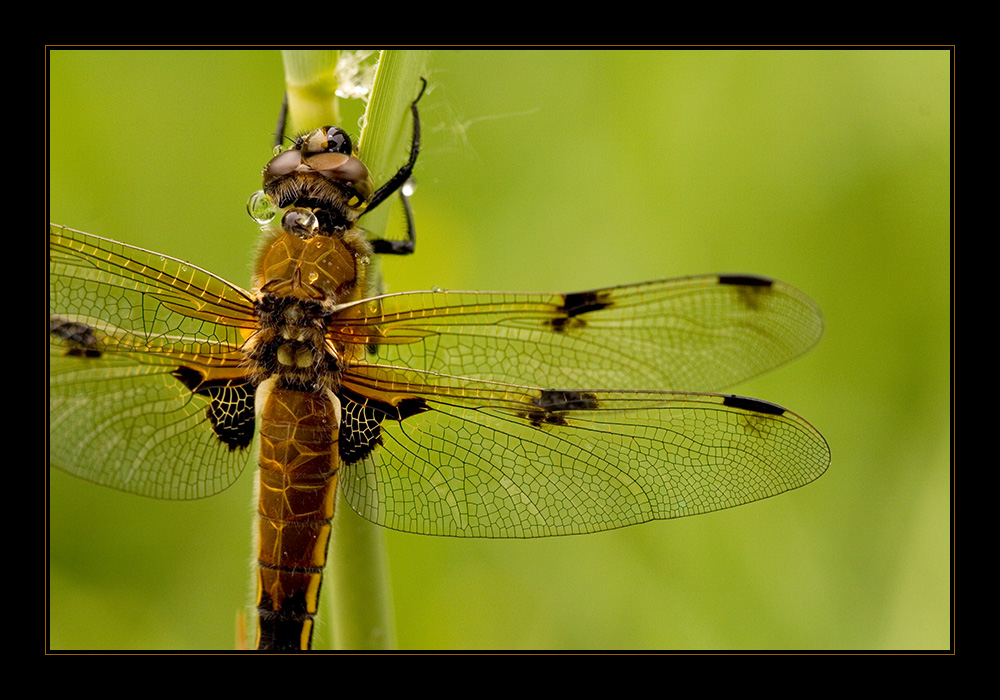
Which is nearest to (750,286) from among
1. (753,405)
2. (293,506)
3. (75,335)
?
(753,405)

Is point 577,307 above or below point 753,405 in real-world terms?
above

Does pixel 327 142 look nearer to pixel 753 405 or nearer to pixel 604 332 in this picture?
pixel 604 332

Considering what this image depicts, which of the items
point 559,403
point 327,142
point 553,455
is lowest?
point 553,455

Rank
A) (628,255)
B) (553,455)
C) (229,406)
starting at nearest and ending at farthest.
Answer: (553,455)
(229,406)
(628,255)

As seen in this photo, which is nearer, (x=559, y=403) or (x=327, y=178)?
(x=559, y=403)

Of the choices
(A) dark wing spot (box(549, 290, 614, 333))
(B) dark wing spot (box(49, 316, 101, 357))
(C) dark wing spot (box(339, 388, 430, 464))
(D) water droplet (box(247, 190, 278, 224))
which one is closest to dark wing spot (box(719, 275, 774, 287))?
(A) dark wing spot (box(549, 290, 614, 333))

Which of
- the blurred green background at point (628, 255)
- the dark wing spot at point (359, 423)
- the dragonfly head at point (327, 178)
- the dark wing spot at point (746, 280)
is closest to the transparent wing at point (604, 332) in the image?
the dark wing spot at point (746, 280)
